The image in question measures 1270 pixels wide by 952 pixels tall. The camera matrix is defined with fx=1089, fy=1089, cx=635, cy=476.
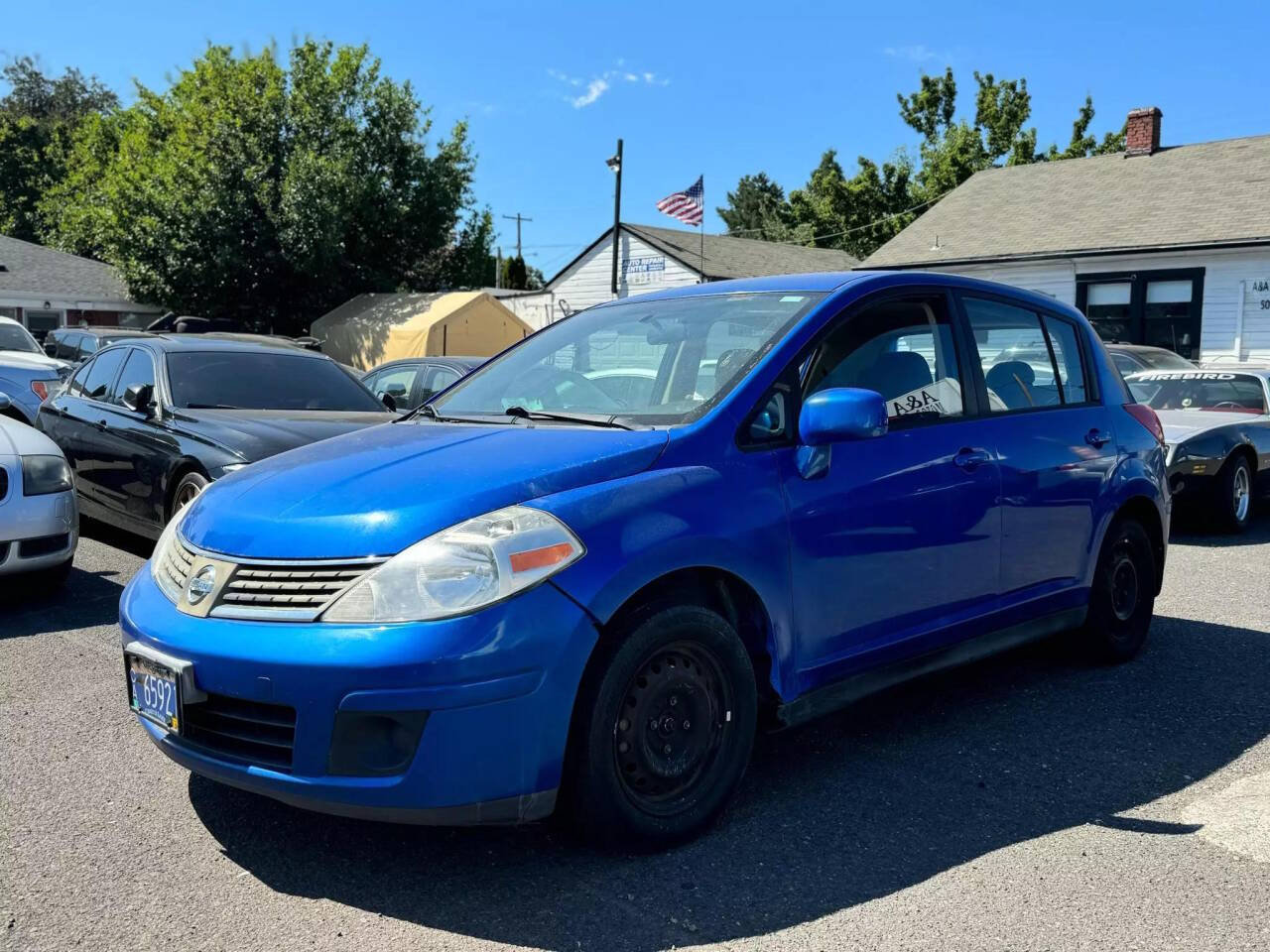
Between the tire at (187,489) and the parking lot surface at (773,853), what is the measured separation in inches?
80.3

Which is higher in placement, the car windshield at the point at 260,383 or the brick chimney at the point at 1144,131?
the brick chimney at the point at 1144,131

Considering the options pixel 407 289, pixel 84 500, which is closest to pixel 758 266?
pixel 407 289

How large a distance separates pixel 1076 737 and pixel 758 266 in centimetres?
3162

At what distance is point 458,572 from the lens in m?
2.82

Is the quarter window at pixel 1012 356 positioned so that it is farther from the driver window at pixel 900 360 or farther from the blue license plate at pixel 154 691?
the blue license plate at pixel 154 691

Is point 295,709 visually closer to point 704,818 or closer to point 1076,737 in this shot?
point 704,818

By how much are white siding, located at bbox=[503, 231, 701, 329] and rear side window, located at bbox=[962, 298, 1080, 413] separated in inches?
1066

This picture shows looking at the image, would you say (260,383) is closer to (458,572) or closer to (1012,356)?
(1012,356)

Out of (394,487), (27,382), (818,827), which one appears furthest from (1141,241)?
(394,487)

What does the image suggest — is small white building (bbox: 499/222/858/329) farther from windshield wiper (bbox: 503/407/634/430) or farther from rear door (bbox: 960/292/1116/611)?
windshield wiper (bbox: 503/407/634/430)

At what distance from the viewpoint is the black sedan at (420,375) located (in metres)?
11.5

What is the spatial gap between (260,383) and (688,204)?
68.1ft

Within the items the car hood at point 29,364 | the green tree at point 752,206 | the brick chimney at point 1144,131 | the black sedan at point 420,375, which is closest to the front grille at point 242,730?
the black sedan at point 420,375

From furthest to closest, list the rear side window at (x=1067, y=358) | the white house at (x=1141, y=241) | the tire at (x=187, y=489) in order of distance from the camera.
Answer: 1. the white house at (x=1141, y=241)
2. the tire at (x=187, y=489)
3. the rear side window at (x=1067, y=358)
